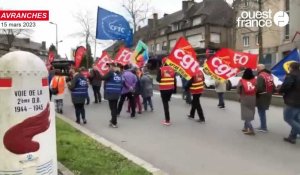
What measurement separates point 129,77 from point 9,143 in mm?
9166

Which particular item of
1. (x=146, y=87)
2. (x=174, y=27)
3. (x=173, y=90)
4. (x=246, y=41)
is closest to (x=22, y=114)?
A: (x=173, y=90)

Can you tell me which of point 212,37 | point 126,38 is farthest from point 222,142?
point 212,37

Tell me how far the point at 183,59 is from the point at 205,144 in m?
3.09

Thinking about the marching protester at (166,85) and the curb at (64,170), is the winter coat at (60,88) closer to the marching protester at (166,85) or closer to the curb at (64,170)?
the marching protester at (166,85)

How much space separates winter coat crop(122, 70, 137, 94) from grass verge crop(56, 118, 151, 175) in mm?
4125

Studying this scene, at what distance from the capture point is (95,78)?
→ 61.2ft

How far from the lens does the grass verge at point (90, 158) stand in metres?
6.78

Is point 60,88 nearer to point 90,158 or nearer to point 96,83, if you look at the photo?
point 96,83

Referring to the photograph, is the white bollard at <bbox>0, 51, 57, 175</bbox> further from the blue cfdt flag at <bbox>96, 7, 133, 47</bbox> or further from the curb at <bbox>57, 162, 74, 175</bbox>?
the blue cfdt flag at <bbox>96, 7, 133, 47</bbox>

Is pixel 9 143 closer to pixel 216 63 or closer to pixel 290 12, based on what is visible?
pixel 216 63

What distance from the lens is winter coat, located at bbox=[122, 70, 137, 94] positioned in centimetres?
1340

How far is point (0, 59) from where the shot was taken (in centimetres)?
445

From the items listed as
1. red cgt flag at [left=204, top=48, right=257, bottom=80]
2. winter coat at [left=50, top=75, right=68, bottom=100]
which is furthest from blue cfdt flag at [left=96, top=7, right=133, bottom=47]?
red cgt flag at [left=204, top=48, right=257, bottom=80]

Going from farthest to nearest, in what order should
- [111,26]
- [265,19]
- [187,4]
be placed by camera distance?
[187,4] < [265,19] < [111,26]
